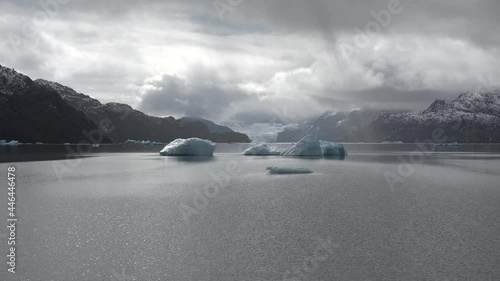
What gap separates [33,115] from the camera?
520ft

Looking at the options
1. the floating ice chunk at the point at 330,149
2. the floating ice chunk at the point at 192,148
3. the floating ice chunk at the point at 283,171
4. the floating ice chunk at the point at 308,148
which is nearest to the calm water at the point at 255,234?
the floating ice chunk at the point at 283,171

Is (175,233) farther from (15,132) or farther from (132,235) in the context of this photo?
(15,132)

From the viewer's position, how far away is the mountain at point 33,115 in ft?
492

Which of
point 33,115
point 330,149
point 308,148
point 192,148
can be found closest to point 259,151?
point 308,148

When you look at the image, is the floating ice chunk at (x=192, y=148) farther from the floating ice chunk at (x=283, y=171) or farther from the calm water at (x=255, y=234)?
the calm water at (x=255, y=234)

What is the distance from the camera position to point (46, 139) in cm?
15512

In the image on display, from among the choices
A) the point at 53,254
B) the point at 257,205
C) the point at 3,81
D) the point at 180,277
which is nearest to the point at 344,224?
the point at 257,205

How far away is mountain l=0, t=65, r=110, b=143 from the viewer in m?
150

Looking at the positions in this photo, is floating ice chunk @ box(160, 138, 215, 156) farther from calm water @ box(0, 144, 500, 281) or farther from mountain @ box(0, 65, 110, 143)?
mountain @ box(0, 65, 110, 143)

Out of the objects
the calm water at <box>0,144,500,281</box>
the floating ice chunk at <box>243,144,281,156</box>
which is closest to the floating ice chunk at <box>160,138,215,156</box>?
the floating ice chunk at <box>243,144,281,156</box>

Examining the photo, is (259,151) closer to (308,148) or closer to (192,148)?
(308,148)

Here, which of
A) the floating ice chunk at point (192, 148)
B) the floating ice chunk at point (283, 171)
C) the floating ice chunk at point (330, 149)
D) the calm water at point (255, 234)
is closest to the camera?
the calm water at point (255, 234)

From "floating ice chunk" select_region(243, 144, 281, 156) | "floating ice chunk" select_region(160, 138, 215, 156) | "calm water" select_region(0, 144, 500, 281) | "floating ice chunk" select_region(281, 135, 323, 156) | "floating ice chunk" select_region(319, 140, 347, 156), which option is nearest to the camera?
"calm water" select_region(0, 144, 500, 281)

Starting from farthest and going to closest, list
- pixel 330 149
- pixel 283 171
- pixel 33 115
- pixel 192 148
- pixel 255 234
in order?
1. pixel 33 115
2. pixel 330 149
3. pixel 192 148
4. pixel 283 171
5. pixel 255 234
